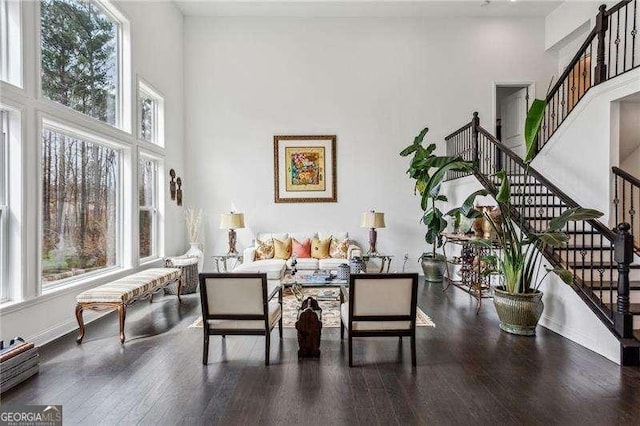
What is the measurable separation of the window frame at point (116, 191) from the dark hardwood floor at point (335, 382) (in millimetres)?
716

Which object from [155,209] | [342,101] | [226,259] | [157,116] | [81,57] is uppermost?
[342,101]

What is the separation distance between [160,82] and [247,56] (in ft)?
6.49

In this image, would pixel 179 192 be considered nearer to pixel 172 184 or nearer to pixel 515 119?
pixel 172 184

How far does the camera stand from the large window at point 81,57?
12.7 ft

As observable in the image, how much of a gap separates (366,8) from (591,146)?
4859 mm

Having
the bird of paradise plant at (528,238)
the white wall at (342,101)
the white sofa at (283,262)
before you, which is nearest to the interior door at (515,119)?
the white wall at (342,101)

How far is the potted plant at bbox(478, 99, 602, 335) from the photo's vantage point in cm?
353

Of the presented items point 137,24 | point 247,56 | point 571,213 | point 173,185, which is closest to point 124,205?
point 173,185

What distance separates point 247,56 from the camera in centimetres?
734

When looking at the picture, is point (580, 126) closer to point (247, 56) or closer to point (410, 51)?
point (410, 51)

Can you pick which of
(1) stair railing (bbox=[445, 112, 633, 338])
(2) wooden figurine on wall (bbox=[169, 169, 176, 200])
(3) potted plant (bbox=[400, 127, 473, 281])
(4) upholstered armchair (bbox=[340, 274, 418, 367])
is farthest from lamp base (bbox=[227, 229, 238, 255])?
(1) stair railing (bbox=[445, 112, 633, 338])

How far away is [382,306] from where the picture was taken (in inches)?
119

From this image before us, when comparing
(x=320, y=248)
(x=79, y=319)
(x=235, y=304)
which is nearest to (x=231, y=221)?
(x=320, y=248)

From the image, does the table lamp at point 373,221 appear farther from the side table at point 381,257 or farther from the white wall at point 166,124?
the white wall at point 166,124
